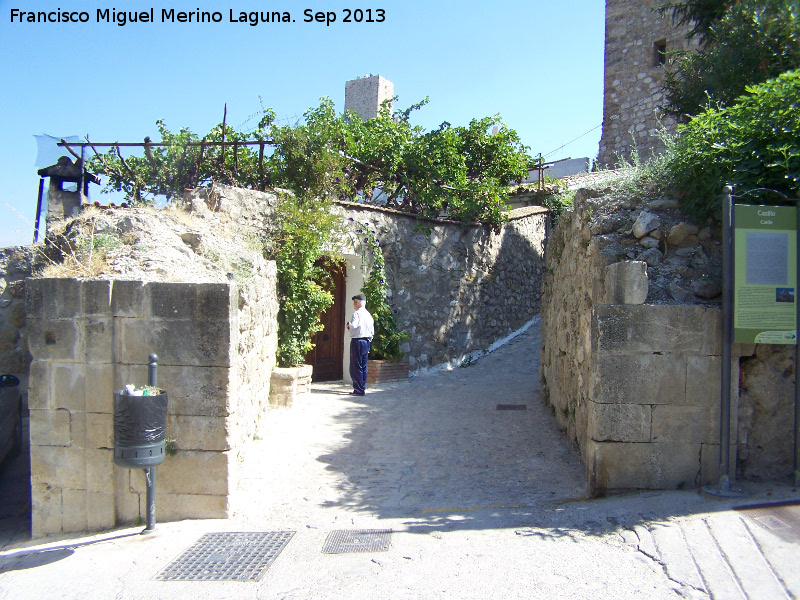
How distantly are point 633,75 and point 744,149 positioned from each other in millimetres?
13280

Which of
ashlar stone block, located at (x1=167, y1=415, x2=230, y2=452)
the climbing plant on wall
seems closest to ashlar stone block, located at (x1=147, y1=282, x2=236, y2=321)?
ashlar stone block, located at (x1=167, y1=415, x2=230, y2=452)

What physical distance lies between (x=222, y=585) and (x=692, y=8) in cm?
844

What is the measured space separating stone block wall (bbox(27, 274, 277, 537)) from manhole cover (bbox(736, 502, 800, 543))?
11.5ft

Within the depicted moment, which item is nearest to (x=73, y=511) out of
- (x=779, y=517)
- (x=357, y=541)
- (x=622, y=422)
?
(x=357, y=541)

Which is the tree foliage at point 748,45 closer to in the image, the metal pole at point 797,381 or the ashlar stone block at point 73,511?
the metal pole at point 797,381

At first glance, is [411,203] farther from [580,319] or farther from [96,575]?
[96,575]

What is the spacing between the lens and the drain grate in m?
3.42

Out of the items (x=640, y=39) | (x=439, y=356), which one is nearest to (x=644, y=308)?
(x=439, y=356)

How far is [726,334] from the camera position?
13.1ft

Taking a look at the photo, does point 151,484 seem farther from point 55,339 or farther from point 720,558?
point 720,558

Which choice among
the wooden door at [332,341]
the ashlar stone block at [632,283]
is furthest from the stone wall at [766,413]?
the wooden door at [332,341]

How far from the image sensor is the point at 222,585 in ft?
10.9

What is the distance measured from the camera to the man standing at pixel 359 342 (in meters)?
8.34

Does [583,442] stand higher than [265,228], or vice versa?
[265,228]
